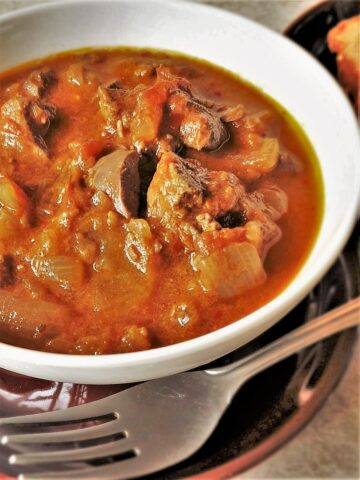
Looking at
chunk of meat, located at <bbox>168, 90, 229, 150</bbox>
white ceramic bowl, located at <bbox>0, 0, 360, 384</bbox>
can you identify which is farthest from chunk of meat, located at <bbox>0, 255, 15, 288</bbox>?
chunk of meat, located at <bbox>168, 90, 229, 150</bbox>

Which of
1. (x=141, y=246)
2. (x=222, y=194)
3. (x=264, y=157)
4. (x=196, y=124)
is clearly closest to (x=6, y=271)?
(x=141, y=246)

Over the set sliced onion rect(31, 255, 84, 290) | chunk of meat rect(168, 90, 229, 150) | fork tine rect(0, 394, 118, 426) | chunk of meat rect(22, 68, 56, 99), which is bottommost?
fork tine rect(0, 394, 118, 426)

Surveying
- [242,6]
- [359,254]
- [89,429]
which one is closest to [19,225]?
[89,429]

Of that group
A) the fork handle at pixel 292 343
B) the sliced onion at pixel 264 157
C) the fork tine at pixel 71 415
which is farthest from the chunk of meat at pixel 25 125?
the fork handle at pixel 292 343

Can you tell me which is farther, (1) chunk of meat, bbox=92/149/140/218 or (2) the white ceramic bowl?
(1) chunk of meat, bbox=92/149/140/218

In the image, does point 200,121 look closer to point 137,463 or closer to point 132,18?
point 132,18

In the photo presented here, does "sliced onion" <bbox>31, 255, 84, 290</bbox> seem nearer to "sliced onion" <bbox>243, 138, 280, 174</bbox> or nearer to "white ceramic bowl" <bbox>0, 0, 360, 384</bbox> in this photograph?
"white ceramic bowl" <bbox>0, 0, 360, 384</bbox>

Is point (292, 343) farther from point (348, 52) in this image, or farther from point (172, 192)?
point (348, 52)
